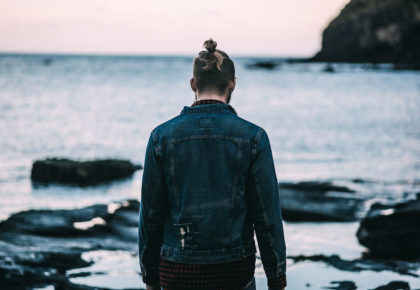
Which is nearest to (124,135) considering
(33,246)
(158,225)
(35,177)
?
(35,177)

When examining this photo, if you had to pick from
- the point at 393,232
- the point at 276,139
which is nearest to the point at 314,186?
the point at 393,232

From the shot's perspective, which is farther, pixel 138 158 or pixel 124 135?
pixel 124 135

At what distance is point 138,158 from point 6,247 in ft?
41.0

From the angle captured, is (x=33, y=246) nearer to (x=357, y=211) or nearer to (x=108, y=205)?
(x=108, y=205)

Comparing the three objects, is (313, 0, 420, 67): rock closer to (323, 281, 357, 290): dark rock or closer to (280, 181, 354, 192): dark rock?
(280, 181, 354, 192): dark rock

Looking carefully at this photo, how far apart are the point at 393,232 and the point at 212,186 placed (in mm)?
5670

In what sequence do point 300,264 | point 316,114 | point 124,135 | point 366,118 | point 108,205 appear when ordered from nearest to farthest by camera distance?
point 300,264 → point 108,205 → point 124,135 → point 366,118 → point 316,114

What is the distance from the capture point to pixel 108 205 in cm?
1004

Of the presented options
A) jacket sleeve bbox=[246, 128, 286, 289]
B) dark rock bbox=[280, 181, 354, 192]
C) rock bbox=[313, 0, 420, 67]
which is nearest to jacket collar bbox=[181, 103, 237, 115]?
jacket sleeve bbox=[246, 128, 286, 289]

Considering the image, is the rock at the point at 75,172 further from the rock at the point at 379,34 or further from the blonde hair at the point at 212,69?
the rock at the point at 379,34

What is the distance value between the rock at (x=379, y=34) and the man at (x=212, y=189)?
103m

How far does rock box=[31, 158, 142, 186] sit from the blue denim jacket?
11058 millimetres

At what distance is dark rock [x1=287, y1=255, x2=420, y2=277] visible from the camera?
6.84 m

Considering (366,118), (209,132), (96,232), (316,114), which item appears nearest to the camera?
(209,132)
